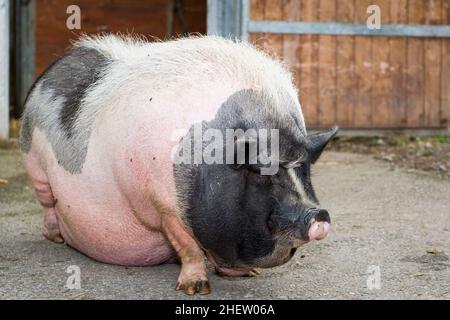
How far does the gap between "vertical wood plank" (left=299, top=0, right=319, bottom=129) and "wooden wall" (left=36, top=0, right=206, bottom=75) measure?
3.11 m

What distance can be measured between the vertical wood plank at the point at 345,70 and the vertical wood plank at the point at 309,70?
0.84 ft

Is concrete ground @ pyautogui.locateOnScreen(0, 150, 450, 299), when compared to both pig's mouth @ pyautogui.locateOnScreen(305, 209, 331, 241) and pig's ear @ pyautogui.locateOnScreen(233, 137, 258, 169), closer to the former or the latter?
pig's mouth @ pyautogui.locateOnScreen(305, 209, 331, 241)

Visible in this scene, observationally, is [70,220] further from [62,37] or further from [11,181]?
[62,37]

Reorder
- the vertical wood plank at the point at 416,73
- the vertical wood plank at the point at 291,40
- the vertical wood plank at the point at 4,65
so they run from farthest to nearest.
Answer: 1. the vertical wood plank at the point at 416,73
2. the vertical wood plank at the point at 291,40
3. the vertical wood plank at the point at 4,65

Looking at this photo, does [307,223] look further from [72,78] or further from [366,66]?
[366,66]

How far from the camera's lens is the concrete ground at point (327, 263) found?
3.72 m

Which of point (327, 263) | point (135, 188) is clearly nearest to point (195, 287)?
point (135, 188)

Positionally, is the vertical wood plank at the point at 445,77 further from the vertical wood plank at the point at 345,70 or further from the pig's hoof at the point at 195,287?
the pig's hoof at the point at 195,287

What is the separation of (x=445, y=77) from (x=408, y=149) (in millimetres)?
1318

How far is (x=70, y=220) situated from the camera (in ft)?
13.9

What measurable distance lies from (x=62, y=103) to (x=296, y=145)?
145 cm

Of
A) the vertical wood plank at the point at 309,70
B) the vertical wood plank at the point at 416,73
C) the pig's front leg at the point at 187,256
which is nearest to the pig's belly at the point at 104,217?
the pig's front leg at the point at 187,256

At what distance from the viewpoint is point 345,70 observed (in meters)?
9.05
